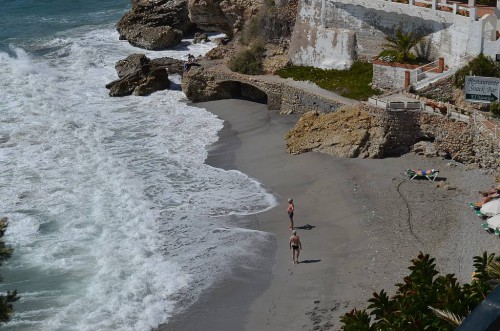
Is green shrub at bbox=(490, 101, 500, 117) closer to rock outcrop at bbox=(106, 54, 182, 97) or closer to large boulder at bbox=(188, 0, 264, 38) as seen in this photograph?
large boulder at bbox=(188, 0, 264, 38)

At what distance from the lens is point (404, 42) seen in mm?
32375

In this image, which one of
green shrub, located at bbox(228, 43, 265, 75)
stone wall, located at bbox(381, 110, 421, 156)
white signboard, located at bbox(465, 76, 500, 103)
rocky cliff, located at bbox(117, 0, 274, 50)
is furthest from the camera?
rocky cliff, located at bbox(117, 0, 274, 50)

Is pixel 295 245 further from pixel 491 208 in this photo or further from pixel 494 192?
pixel 494 192

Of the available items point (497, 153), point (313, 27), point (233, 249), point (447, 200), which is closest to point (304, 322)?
point (233, 249)

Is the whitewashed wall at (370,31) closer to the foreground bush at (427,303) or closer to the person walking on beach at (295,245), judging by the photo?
the person walking on beach at (295,245)

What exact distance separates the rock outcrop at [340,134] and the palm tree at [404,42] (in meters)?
4.01

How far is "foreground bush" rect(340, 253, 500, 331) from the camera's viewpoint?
14.5 metres

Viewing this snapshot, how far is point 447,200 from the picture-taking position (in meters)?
25.0

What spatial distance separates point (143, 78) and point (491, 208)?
71.4 ft

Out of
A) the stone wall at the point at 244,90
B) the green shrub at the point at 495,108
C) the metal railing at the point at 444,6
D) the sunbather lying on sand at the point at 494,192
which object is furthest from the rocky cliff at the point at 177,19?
the sunbather lying on sand at the point at 494,192

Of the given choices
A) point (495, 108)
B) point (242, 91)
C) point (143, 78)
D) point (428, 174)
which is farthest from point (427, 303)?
point (143, 78)

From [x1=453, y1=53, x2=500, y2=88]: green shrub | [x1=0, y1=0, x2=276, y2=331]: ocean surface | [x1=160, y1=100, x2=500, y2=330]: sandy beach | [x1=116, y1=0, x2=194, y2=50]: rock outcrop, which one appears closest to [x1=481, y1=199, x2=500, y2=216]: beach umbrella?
[x1=160, y1=100, x2=500, y2=330]: sandy beach

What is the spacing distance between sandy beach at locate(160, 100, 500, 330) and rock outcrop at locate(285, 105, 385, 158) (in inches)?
17.0

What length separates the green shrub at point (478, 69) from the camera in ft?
94.1
